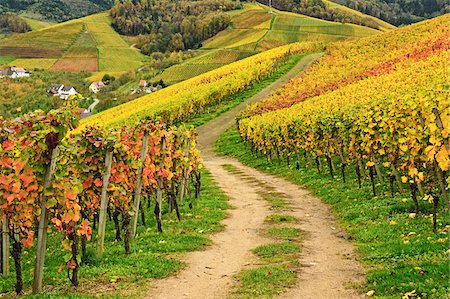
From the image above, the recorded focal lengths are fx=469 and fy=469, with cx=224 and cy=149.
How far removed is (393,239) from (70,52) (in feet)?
591

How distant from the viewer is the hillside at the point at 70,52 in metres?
166

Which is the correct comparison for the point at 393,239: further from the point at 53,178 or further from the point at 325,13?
the point at 325,13

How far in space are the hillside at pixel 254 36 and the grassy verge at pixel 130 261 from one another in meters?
101

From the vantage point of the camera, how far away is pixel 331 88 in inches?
1940

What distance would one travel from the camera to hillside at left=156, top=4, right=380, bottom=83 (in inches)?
4897

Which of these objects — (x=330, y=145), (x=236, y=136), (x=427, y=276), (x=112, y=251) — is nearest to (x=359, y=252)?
(x=427, y=276)

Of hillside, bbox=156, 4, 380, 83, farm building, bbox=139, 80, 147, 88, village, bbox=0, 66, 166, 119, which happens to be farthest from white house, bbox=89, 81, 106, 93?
hillside, bbox=156, 4, 380, 83

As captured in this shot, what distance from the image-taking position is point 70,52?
176 metres

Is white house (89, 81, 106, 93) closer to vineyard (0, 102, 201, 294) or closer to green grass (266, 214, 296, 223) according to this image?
green grass (266, 214, 296, 223)

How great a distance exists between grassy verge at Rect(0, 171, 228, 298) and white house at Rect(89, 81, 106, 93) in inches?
4781

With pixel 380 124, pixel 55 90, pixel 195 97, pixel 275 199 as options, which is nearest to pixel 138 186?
pixel 380 124

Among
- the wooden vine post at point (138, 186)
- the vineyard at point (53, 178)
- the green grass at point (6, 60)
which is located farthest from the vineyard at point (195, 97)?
the green grass at point (6, 60)

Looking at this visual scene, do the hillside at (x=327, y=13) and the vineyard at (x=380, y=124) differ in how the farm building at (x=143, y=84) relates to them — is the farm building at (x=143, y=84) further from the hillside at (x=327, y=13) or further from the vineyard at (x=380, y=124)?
the hillside at (x=327, y=13)

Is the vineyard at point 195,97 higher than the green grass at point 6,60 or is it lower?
lower
